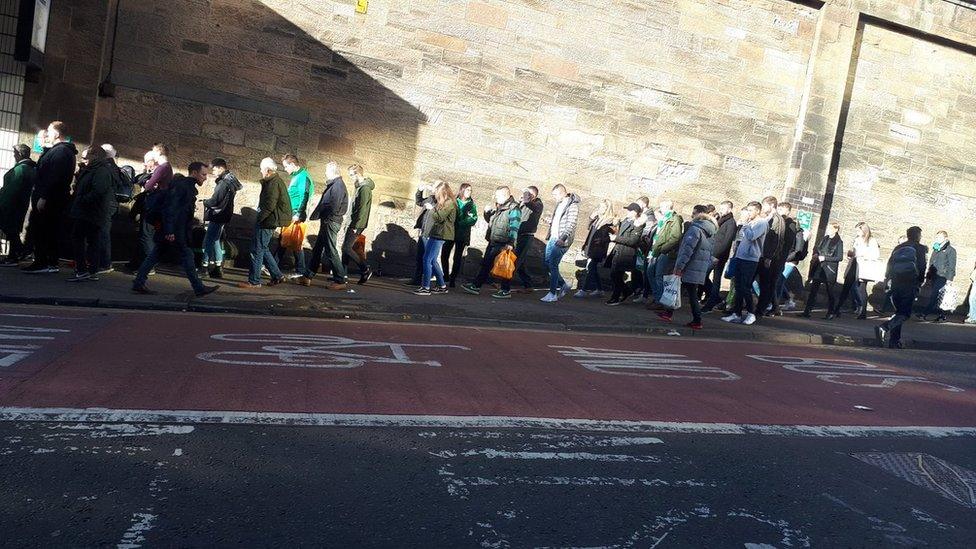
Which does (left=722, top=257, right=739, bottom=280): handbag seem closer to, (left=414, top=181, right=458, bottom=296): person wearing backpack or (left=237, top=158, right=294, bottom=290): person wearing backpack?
(left=414, top=181, right=458, bottom=296): person wearing backpack

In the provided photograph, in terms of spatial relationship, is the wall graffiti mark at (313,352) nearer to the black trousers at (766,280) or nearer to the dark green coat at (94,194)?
the dark green coat at (94,194)

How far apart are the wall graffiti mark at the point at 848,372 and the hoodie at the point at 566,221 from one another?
145 inches

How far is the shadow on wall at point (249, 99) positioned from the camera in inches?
526

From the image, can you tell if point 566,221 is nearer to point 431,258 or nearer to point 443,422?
point 431,258

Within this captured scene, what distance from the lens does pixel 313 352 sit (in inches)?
300

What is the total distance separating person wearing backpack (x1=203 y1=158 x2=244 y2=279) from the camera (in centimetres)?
1155

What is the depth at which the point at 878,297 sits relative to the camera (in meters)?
17.8

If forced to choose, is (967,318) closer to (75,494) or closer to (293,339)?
(293,339)

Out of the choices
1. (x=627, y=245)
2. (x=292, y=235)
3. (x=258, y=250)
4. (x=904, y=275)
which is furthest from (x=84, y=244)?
(x=904, y=275)

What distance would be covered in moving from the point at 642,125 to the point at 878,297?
6498mm

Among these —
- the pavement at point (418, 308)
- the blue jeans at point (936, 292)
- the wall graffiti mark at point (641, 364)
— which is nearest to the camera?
the wall graffiti mark at point (641, 364)

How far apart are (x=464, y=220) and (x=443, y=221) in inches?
51.4

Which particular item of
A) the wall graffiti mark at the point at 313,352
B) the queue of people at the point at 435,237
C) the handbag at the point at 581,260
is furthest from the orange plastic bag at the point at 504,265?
the wall graffiti mark at the point at 313,352

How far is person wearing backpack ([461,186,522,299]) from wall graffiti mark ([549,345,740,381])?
12.2 ft
